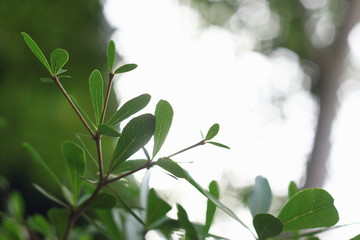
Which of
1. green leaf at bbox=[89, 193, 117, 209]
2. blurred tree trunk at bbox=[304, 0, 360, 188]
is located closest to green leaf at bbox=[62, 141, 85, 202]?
green leaf at bbox=[89, 193, 117, 209]

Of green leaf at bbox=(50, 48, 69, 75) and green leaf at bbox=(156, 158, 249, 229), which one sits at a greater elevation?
green leaf at bbox=(50, 48, 69, 75)

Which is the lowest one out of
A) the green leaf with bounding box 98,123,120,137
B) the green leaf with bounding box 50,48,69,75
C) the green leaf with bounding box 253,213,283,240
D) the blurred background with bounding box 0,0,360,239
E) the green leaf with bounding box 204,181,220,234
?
the blurred background with bounding box 0,0,360,239

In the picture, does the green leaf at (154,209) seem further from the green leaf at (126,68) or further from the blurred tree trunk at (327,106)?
the blurred tree trunk at (327,106)

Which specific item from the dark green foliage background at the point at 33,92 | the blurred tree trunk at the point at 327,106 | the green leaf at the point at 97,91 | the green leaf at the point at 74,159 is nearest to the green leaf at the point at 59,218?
the green leaf at the point at 74,159

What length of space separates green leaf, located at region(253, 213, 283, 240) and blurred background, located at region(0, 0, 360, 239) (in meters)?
1.62

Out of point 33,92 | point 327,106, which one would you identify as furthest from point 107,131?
point 33,92

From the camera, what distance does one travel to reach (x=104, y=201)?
1.10 ft

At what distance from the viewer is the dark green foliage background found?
2498 millimetres

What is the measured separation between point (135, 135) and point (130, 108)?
0.02 metres

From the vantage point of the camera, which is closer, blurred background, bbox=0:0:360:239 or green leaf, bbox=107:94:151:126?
green leaf, bbox=107:94:151:126

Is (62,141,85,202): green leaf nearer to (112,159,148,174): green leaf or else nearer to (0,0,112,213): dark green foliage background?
(112,159,148,174): green leaf

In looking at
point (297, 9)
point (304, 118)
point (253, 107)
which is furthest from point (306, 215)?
point (297, 9)

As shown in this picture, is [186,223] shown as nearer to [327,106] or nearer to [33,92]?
[327,106]

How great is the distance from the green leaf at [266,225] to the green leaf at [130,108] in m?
0.11
